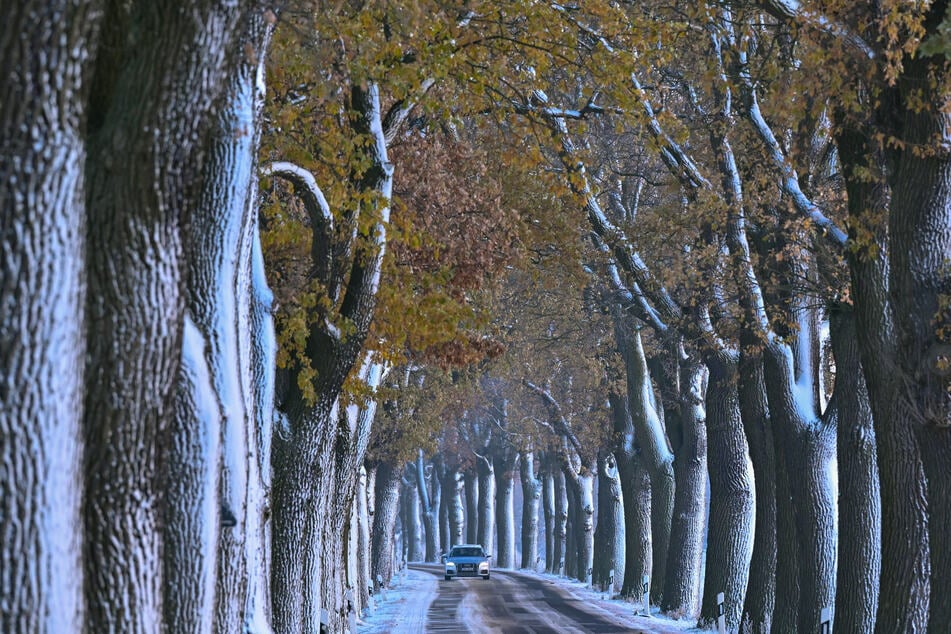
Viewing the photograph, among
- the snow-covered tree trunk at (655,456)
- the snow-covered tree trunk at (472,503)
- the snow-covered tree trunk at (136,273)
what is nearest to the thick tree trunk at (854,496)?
the snow-covered tree trunk at (136,273)

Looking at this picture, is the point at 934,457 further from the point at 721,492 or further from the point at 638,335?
the point at 638,335

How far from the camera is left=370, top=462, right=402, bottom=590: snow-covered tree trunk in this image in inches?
1960

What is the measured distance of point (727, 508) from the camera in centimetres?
2588

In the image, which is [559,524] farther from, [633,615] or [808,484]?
[808,484]

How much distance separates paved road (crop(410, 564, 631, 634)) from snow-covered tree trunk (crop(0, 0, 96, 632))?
2243 centimetres

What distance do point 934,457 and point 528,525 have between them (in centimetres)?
6073

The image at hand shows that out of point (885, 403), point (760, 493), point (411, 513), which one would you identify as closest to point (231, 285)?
point (885, 403)

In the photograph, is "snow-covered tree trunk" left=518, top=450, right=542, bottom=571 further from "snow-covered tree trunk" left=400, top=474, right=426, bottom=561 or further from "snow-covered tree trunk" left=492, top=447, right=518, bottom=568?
"snow-covered tree trunk" left=400, top=474, right=426, bottom=561

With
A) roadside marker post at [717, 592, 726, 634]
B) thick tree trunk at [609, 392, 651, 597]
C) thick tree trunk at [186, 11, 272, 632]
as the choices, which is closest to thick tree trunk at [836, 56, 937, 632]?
thick tree trunk at [186, 11, 272, 632]

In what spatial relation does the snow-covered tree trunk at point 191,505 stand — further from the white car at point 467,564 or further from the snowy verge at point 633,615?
the white car at point 467,564

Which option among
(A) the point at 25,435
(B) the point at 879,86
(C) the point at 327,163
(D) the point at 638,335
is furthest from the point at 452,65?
(D) the point at 638,335

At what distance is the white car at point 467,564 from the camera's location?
56.6 m

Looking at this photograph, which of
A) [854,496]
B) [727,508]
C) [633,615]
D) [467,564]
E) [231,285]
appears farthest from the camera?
[467,564]

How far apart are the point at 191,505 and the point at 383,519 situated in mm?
44446
